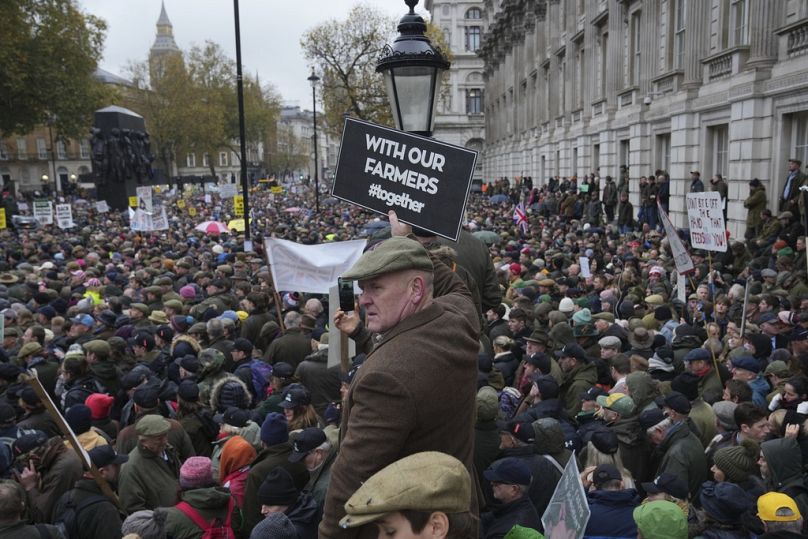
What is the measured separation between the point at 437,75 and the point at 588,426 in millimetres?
3049

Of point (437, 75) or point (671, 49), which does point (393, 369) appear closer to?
point (437, 75)

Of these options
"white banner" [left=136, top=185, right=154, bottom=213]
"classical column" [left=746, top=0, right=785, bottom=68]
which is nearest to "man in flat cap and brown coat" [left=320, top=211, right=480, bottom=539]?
"classical column" [left=746, top=0, right=785, bottom=68]

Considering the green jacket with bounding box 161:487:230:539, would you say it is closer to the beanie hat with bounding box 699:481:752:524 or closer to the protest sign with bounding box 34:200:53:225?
the beanie hat with bounding box 699:481:752:524

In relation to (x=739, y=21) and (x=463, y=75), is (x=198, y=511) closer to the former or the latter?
(x=739, y=21)

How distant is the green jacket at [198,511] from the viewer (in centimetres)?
405

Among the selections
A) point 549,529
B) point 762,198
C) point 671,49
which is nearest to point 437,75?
point 549,529

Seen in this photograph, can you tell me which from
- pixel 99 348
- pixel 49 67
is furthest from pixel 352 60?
pixel 99 348

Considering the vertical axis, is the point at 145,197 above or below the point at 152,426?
above

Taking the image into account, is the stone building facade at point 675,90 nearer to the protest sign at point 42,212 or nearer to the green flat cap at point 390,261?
the green flat cap at point 390,261

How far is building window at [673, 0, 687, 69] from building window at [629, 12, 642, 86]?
341cm

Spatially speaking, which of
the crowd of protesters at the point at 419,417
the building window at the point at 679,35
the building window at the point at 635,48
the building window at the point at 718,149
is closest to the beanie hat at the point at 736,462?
the crowd of protesters at the point at 419,417

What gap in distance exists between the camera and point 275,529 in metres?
3.70

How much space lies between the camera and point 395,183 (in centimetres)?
444

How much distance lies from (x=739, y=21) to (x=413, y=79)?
47.5 feet
